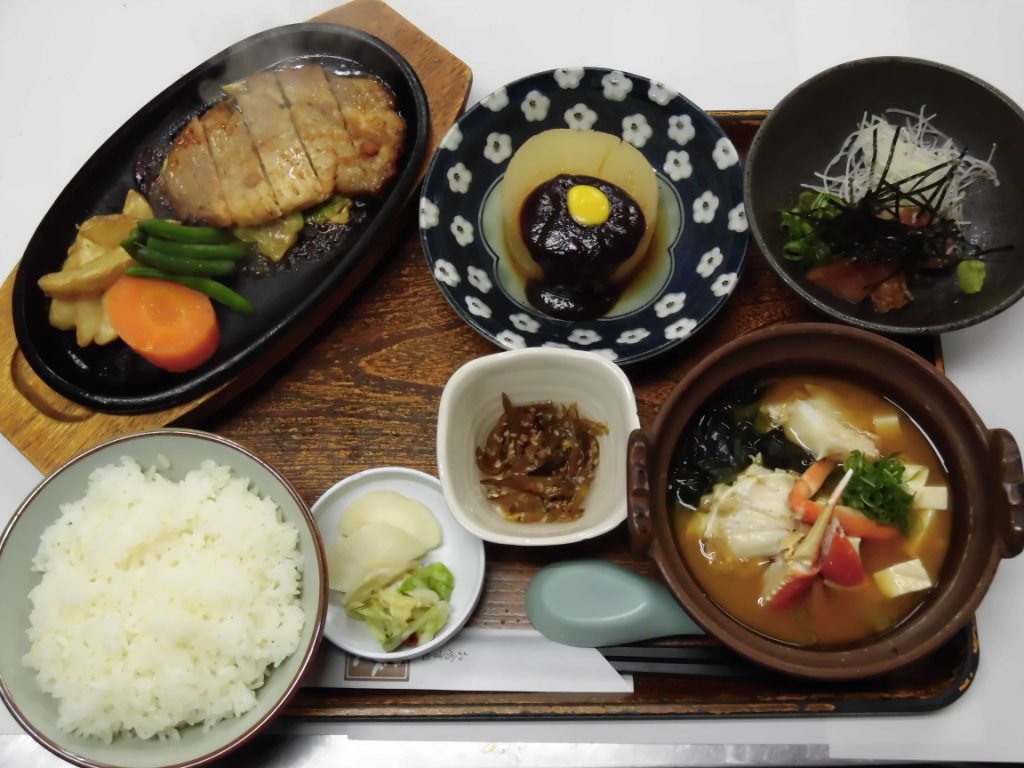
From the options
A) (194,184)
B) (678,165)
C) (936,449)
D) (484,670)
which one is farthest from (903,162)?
(194,184)

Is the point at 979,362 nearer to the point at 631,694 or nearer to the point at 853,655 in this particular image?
the point at 853,655

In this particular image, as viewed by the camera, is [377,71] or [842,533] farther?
[377,71]

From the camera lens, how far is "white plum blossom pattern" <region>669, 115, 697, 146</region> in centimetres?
229

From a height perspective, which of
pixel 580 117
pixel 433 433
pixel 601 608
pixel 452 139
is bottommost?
pixel 601 608

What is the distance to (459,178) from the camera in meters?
2.29

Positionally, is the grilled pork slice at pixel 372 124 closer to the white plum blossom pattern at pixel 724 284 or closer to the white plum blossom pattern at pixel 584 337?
the white plum blossom pattern at pixel 584 337

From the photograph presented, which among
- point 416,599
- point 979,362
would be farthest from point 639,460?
point 979,362

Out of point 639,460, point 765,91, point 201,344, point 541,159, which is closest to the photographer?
point 639,460

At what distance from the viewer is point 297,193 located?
233cm

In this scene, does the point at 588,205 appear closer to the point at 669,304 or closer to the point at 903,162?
the point at 669,304

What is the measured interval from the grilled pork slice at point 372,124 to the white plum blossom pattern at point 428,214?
20cm

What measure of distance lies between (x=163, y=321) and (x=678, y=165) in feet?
5.04

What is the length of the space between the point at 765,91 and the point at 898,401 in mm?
1233

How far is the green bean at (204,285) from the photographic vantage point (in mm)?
2225
